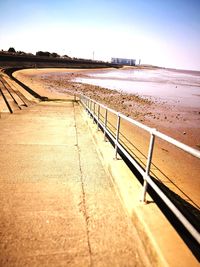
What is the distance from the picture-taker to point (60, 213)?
10.1ft

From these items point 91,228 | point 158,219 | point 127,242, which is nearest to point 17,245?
point 91,228

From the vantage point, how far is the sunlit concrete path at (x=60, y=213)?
2379 millimetres

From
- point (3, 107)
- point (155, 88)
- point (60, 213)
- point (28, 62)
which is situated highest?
point (60, 213)

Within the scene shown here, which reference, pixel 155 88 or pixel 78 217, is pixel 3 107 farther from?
pixel 155 88

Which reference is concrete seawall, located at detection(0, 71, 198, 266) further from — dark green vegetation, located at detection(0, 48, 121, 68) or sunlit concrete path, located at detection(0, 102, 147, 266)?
dark green vegetation, located at detection(0, 48, 121, 68)

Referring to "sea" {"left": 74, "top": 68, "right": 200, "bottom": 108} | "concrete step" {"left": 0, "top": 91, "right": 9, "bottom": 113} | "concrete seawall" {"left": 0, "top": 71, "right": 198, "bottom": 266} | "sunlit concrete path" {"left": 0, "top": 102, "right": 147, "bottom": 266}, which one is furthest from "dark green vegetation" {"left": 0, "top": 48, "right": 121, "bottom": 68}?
"concrete seawall" {"left": 0, "top": 71, "right": 198, "bottom": 266}

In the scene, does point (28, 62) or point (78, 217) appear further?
point (28, 62)

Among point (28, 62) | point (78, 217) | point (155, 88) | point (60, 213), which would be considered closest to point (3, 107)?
point (60, 213)

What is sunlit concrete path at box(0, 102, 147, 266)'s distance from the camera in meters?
2.38

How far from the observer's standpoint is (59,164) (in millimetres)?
4742

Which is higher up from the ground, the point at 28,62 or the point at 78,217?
the point at 78,217

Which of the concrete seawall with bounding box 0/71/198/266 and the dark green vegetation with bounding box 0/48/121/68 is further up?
the concrete seawall with bounding box 0/71/198/266

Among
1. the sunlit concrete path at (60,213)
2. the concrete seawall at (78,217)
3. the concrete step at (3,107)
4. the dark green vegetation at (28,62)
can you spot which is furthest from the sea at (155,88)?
the dark green vegetation at (28,62)

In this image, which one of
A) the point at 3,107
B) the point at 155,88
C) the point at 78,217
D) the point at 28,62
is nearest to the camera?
the point at 78,217
